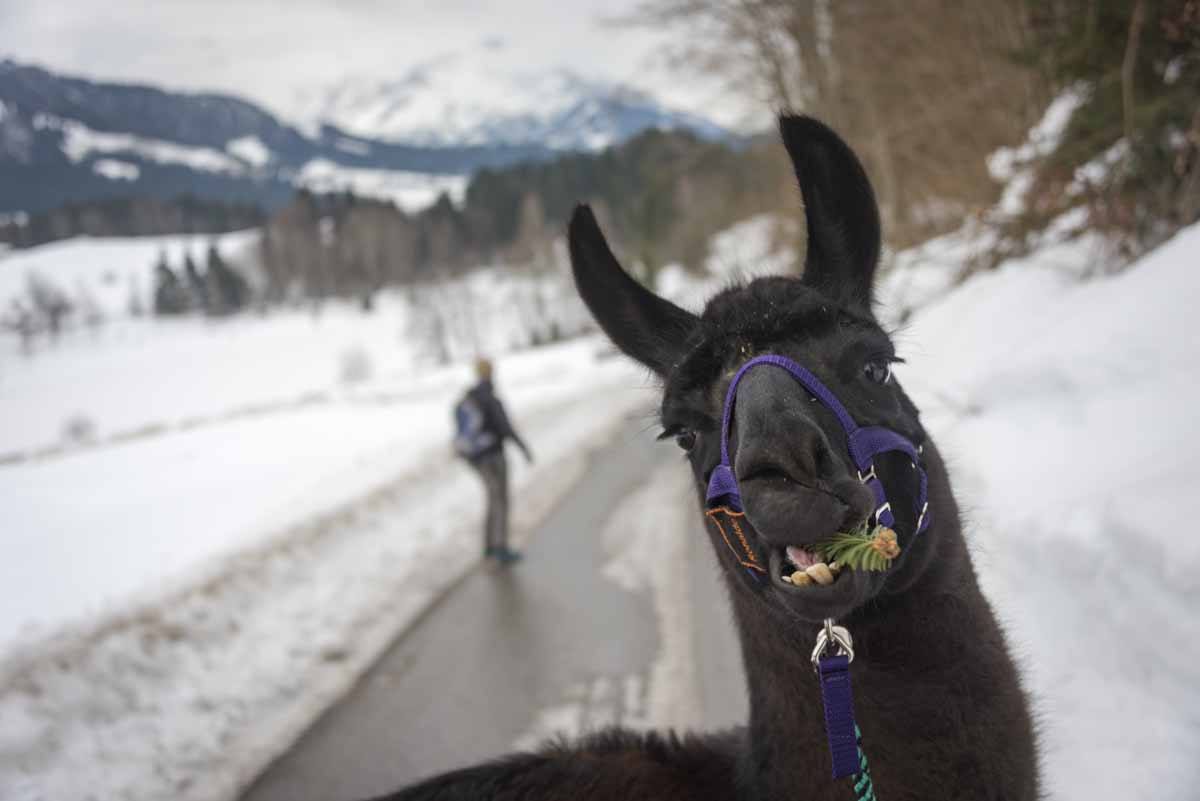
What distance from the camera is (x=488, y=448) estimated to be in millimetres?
7145

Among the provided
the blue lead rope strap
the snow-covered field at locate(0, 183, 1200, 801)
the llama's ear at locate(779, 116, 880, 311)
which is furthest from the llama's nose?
the snow-covered field at locate(0, 183, 1200, 801)

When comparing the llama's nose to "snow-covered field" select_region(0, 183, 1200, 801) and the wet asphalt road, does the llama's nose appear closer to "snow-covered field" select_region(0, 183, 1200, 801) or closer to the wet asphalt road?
"snow-covered field" select_region(0, 183, 1200, 801)

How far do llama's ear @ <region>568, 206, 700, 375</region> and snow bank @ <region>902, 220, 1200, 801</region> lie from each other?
759 millimetres

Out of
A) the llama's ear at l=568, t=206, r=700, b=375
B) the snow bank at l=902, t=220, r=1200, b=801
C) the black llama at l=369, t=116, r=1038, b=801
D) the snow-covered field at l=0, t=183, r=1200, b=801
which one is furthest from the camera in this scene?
the snow-covered field at l=0, t=183, r=1200, b=801

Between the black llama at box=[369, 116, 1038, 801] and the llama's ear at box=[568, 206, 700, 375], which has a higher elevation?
the llama's ear at box=[568, 206, 700, 375]

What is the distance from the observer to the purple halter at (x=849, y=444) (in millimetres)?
1516

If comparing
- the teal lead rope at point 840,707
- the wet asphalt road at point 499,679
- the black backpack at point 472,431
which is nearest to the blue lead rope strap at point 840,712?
the teal lead rope at point 840,707

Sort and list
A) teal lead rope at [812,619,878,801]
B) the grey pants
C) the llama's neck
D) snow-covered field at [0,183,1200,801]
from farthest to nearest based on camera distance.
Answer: the grey pants < snow-covered field at [0,183,1200,801] < the llama's neck < teal lead rope at [812,619,878,801]

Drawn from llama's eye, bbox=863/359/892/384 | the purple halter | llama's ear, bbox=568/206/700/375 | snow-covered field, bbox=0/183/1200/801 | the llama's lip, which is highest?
llama's ear, bbox=568/206/700/375

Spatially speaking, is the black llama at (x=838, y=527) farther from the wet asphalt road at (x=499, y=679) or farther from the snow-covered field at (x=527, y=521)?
the wet asphalt road at (x=499, y=679)

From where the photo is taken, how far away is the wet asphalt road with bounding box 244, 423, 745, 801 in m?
3.89

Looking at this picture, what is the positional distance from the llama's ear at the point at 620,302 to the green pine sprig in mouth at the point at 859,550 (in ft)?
2.62

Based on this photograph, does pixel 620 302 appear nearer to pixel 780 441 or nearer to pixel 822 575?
pixel 780 441

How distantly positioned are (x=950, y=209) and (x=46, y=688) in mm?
12082
